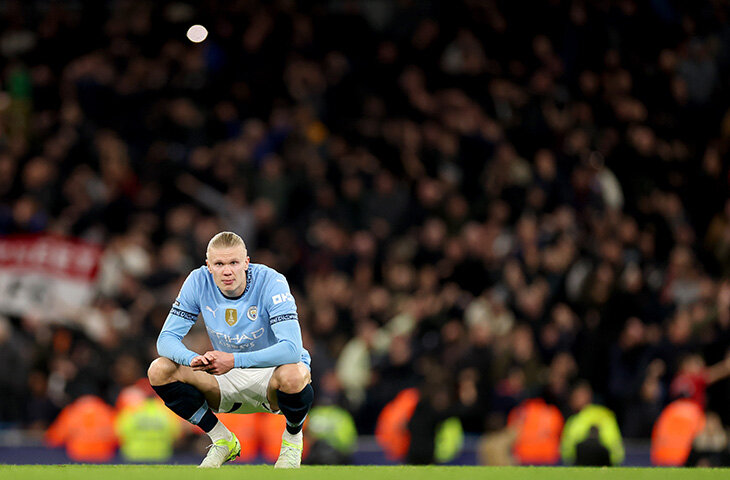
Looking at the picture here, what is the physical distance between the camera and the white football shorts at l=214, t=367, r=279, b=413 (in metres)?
8.23

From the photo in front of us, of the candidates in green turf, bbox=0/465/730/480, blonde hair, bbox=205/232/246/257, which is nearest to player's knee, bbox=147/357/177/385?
green turf, bbox=0/465/730/480

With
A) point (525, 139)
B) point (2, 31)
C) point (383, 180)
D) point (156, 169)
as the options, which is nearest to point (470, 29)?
point (525, 139)

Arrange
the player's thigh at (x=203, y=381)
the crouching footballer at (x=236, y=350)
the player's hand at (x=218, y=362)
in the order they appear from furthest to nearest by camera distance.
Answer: the player's thigh at (x=203, y=381) < the crouching footballer at (x=236, y=350) < the player's hand at (x=218, y=362)

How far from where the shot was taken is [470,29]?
2114 cm

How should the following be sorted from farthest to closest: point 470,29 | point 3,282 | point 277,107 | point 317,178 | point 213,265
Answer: point 470,29 → point 277,107 → point 317,178 → point 3,282 → point 213,265

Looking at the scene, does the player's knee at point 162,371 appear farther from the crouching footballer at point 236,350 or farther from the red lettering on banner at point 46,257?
the red lettering on banner at point 46,257

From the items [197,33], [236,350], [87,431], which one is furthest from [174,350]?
[197,33]

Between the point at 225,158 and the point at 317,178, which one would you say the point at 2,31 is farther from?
the point at 317,178

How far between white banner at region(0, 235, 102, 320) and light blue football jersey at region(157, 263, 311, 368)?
354 inches

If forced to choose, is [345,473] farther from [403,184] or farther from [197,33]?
[197,33]

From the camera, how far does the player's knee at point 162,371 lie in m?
8.07

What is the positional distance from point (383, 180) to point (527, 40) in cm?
481

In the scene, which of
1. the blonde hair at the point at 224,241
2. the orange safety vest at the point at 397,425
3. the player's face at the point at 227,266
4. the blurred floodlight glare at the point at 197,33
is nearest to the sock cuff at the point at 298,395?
the player's face at the point at 227,266

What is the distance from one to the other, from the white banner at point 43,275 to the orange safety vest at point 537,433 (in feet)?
20.5
